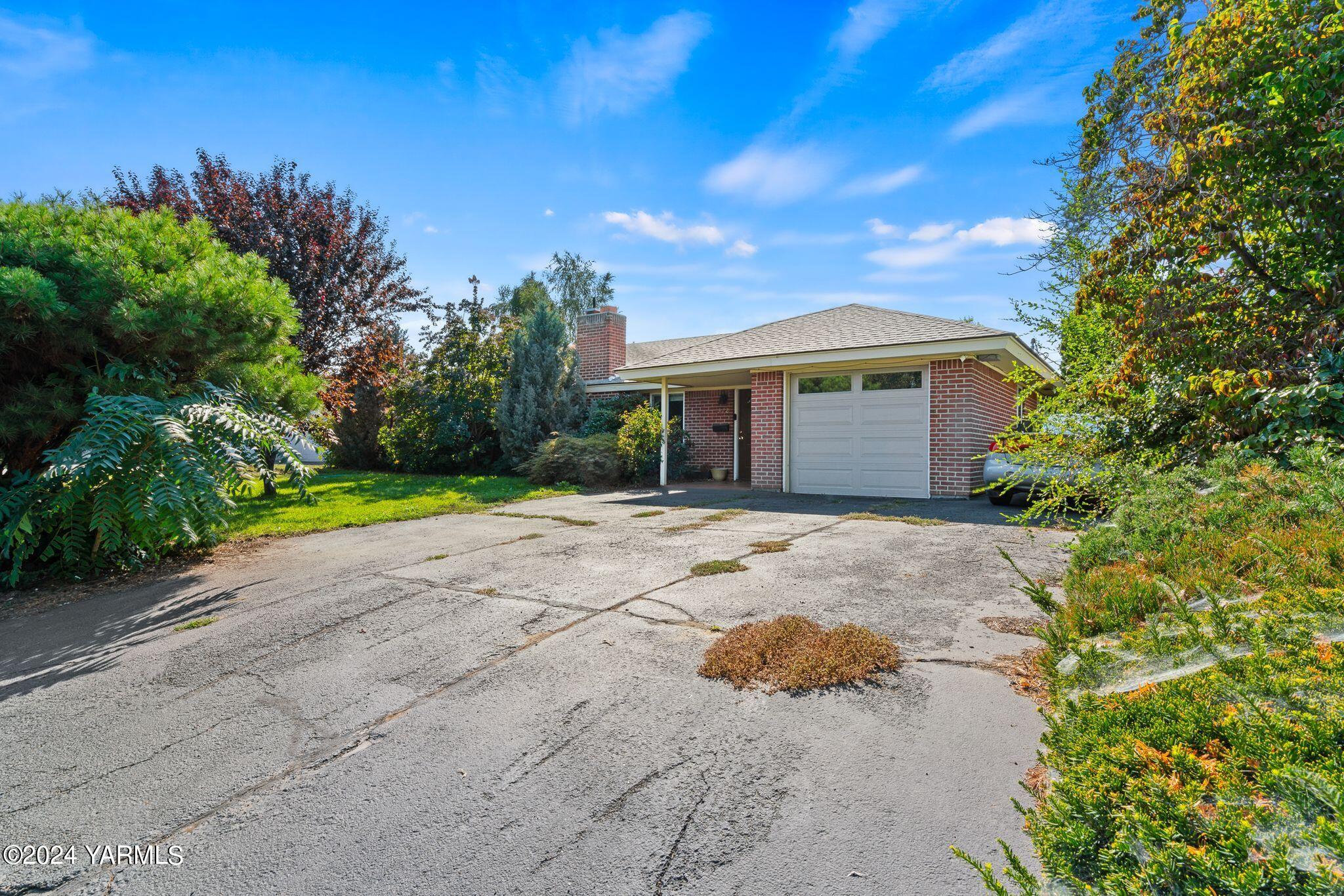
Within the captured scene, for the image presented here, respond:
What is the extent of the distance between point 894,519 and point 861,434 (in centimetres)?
362

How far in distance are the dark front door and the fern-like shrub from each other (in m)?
11.4

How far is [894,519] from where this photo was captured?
820 centimetres

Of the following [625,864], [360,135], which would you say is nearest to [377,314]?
[360,135]

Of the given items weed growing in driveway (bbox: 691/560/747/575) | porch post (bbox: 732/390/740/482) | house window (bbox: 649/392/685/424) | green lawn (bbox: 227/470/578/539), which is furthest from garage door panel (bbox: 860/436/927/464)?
weed growing in driveway (bbox: 691/560/747/575)

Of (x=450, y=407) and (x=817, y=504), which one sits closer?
(x=817, y=504)

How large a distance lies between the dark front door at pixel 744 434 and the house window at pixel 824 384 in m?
3.39

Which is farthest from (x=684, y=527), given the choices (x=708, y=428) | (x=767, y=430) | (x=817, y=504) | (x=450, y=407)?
(x=450, y=407)

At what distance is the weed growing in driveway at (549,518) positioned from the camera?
827 cm

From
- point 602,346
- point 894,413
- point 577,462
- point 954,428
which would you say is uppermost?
point 602,346

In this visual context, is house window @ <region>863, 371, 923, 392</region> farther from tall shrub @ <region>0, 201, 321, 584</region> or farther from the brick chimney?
tall shrub @ <region>0, 201, 321, 584</region>

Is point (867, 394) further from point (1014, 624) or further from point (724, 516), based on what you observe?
point (1014, 624)

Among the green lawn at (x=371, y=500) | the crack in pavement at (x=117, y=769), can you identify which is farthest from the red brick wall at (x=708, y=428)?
the crack in pavement at (x=117, y=769)

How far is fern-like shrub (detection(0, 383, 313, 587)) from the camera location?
14.8ft

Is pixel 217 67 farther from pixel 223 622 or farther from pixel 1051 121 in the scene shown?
pixel 1051 121
